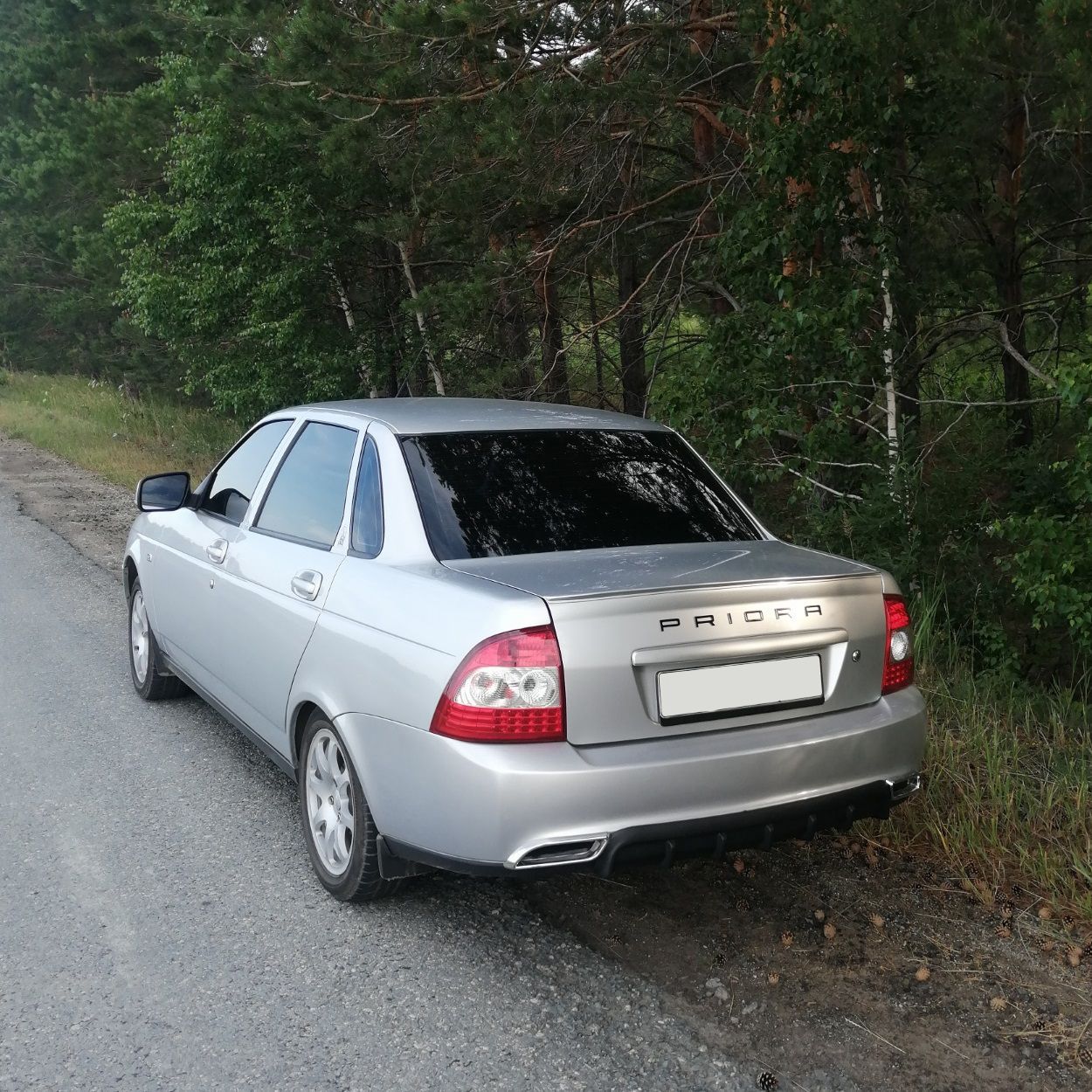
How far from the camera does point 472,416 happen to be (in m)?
4.37

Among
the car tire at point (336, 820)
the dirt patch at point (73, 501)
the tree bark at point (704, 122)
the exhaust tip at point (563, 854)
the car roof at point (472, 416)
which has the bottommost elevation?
the dirt patch at point (73, 501)

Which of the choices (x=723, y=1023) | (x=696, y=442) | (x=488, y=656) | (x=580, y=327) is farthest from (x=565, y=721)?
(x=580, y=327)

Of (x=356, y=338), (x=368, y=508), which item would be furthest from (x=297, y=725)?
(x=356, y=338)

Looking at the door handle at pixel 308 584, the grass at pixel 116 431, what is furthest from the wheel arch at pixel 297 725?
the grass at pixel 116 431

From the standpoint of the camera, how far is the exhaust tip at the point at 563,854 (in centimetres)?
306

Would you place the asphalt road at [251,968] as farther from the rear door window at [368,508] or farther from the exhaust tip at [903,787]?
the rear door window at [368,508]

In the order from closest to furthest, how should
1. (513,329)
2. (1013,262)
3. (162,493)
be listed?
1. (162,493)
2. (1013,262)
3. (513,329)

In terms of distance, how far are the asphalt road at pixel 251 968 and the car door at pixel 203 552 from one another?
559mm

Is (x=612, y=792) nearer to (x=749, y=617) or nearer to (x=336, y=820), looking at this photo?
(x=749, y=617)

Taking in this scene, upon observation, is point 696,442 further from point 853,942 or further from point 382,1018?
point 382,1018

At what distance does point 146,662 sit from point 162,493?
3.61 ft

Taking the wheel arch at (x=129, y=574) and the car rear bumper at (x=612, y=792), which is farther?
the wheel arch at (x=129, y=574)

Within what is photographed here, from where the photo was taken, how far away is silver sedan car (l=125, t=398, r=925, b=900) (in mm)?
3098

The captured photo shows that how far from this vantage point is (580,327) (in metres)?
10.9
